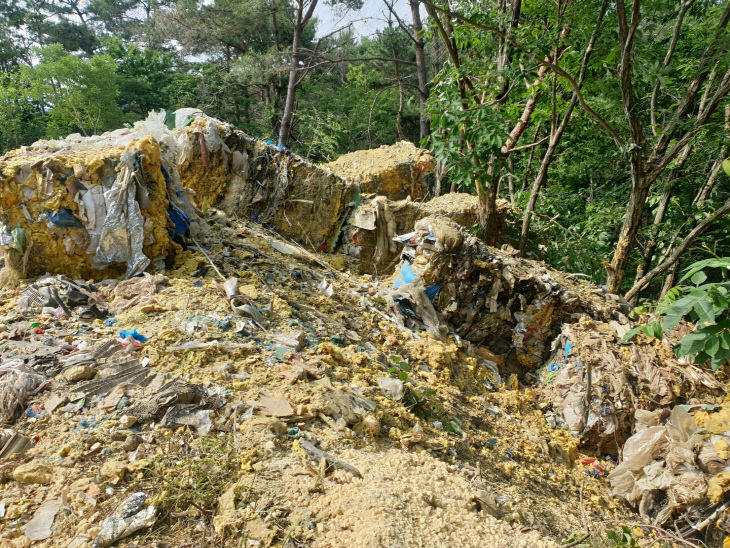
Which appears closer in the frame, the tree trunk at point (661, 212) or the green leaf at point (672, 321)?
the green leaf at point (672, 321)

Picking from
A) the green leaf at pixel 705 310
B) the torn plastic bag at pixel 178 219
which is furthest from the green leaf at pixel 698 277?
the torn plastic bag at pixel 178 219

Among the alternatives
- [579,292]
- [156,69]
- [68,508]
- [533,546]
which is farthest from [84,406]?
[156,69]

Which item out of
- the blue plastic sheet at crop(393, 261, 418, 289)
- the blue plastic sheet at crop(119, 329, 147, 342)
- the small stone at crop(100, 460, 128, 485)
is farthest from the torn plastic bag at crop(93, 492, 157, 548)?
the blue plastic sheet at crop(393, 261, 418, 289)

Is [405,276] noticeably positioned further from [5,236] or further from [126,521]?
[5,236]

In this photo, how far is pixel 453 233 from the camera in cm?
427

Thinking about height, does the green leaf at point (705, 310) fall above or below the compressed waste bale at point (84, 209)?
below

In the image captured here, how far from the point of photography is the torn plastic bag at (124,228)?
3.25 metres

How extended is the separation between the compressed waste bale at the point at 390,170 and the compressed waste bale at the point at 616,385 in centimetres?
504

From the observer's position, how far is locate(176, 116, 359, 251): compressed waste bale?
5.16 m

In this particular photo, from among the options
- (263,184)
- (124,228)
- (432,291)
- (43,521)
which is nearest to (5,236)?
(124,228)

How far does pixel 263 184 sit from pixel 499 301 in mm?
3367

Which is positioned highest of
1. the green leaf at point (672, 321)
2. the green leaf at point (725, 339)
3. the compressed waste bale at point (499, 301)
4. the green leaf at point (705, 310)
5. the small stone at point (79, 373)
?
the green leaf at point (705, 310)

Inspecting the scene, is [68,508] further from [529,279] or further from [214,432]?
[529,279]

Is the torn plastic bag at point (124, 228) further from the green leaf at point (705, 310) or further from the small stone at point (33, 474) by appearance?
the green leaf at point (705, 310)
